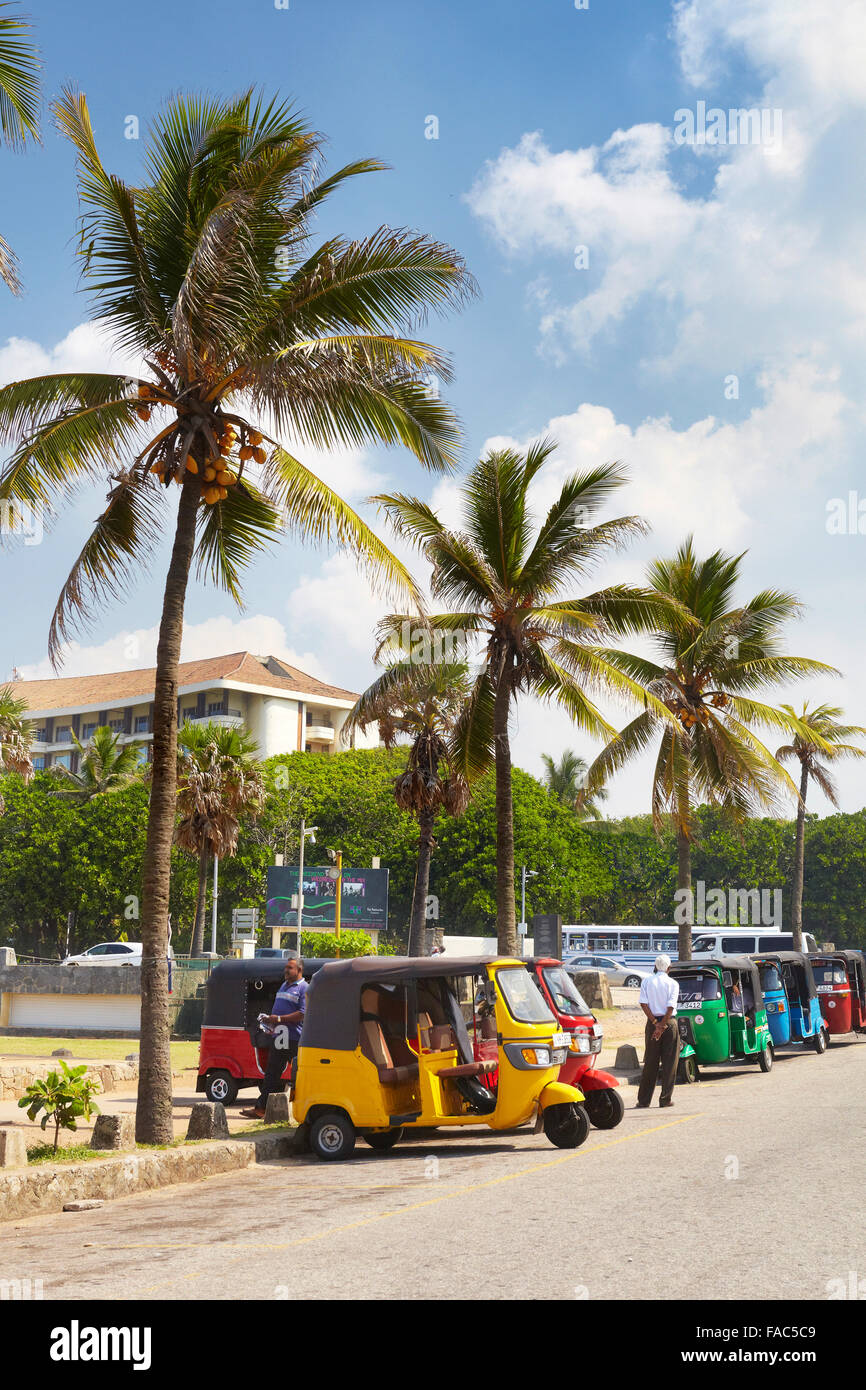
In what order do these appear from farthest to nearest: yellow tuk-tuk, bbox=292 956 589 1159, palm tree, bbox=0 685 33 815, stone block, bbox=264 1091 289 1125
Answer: palm tree, bbox=0 685 33 815 < stone block, bbox=264 1091 289 1125 < yellow tuk-tuk, bbox=292 956 589 1159

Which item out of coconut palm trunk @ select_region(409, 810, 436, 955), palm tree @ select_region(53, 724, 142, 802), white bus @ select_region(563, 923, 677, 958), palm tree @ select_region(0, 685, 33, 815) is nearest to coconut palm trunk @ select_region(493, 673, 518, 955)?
coconut palm trunk @ select_region(409, 810, 436, 955)

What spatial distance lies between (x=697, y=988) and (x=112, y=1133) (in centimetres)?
1037

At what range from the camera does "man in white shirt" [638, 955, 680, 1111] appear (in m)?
16.2

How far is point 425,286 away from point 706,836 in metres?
69.0

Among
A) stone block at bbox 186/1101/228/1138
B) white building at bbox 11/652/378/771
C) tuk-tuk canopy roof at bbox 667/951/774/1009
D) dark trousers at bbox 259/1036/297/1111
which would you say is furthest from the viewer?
white building at bbox 11/652/378/771

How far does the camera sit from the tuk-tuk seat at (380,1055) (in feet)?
41.8

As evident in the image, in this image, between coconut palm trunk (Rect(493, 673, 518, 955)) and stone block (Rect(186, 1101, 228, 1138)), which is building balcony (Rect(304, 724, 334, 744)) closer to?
coconut palm trunk (Rect(493, 673, 518, 955))

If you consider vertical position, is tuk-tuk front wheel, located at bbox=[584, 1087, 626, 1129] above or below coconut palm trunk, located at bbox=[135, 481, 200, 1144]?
below

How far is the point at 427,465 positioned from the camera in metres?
13.8

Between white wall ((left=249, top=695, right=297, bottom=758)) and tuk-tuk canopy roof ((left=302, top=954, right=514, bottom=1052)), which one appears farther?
white wall ((left=249, top=695, right=297, bottom=758))

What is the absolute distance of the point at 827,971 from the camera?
2788 cm

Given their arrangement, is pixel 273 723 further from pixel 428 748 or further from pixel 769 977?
pixel 769 977

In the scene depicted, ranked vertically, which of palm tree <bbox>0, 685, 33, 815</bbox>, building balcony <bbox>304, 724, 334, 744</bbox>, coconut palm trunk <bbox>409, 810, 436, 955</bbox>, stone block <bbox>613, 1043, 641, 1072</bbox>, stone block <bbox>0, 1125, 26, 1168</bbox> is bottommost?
stone block <bbox>613, 1043, 641, 1072</bbox>
